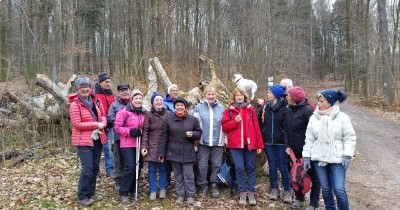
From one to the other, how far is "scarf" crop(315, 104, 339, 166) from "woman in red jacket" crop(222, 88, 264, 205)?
1.20m

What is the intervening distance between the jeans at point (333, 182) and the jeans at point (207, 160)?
1.60 m

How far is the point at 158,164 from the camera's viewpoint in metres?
6.05

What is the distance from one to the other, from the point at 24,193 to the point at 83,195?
1.24 meters

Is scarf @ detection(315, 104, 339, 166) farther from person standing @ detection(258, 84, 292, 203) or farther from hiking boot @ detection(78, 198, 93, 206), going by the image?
hiking boot @ detection(78, 198, 93, 206)

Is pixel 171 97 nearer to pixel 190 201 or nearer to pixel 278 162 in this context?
pixel 190 201

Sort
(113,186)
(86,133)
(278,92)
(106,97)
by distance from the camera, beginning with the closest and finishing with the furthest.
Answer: (86,133) → (278,92) → (113,186) → (106,97)

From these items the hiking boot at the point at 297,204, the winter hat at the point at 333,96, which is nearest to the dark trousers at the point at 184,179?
the hiking boot at the point at 297,204

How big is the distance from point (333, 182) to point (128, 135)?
9.92 feet

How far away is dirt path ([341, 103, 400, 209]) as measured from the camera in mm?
6176

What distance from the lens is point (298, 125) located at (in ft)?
17.8

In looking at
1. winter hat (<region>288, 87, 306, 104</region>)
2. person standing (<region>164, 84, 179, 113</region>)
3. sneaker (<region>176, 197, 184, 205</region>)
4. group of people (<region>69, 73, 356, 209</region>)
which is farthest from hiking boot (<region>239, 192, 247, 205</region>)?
person standing (<region>164, 84, 179, 113</region>)

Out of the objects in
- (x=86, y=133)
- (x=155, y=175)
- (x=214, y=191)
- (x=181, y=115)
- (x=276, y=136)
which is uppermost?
(x=181, y=115)

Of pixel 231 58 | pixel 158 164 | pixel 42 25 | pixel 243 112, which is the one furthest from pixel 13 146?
pixel 42 25

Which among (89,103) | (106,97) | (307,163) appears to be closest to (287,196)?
(307,163)
